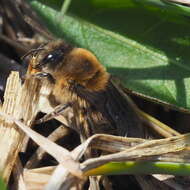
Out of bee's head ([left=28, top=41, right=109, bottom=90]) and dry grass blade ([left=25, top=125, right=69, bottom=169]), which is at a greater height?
bee's head ([left=28, top=41, right=109, bottom=90])

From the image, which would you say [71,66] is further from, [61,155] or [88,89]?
[61,155]

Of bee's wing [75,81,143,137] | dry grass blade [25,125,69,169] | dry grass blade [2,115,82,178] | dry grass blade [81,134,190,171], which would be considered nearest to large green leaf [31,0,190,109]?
bee's wing [75,81,143,137]

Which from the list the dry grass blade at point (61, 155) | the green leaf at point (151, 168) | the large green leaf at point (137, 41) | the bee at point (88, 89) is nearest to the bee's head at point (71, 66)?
the bee at point (88, 89)

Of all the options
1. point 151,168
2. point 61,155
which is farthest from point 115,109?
point 61,155

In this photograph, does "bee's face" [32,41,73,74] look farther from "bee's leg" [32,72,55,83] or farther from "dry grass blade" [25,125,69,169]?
"dry grass blade" [25,125,69,169]

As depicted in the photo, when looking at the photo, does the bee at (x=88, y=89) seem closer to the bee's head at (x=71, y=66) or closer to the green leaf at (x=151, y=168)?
the bee's head at (x=71, y=66)

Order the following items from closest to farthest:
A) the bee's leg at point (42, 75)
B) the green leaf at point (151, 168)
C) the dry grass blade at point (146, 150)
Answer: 1. the dry grass blade at point (146, 150)
2. the green leaf at point (151, 168)
3. the bee's leg at point (42, 75)

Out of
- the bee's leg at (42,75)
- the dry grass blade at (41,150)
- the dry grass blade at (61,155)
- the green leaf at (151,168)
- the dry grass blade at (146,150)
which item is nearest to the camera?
the dry grass blade at (61,155)
